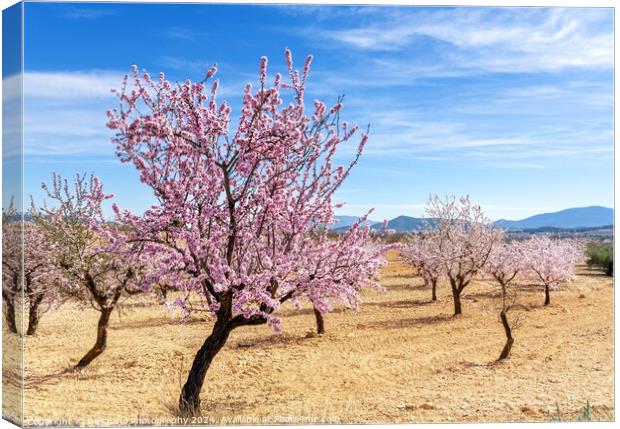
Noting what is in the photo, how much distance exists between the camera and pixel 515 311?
19.3 metres

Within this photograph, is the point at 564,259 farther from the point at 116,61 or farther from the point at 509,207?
the point at 116,61

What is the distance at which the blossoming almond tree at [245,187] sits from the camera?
7246 mm

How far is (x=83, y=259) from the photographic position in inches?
455

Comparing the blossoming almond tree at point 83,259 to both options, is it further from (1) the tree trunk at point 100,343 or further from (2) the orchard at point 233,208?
(2) the orchard at point 233,208

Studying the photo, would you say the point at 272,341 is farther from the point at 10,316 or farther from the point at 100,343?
the point at 10,316

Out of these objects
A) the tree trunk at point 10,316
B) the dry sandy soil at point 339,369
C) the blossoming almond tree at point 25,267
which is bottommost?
the dry sandy soil at point 339,369

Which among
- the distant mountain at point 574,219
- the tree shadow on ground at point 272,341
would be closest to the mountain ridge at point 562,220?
the distant mountain at point 574,219

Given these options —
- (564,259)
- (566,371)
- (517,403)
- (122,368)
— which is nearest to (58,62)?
(122,368)

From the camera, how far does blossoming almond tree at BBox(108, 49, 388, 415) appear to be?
725 centimetres

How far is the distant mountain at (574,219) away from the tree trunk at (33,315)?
1081 cm

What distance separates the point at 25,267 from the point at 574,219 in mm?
10223

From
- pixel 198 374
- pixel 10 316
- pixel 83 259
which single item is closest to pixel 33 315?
pixel 83 259

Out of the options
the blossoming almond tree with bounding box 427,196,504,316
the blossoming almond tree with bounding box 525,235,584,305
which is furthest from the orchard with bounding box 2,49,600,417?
the blossoming almond tree with bounding box 525,235,584,305

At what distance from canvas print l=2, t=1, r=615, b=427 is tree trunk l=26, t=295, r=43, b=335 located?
1318 mm
